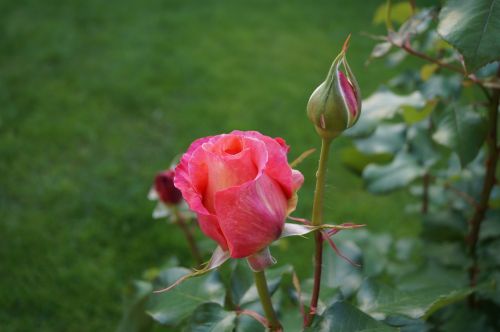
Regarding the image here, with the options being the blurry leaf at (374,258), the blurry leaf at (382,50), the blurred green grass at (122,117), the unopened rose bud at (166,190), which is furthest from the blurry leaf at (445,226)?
the blurred green grass at (122,117)

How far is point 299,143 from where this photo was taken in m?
2.69

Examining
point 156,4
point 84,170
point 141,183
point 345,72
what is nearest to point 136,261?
point 141,183

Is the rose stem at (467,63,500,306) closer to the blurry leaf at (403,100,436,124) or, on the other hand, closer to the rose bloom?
the blurry leaf at (403,100,436,124)

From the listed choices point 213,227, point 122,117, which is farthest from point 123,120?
point 213,227

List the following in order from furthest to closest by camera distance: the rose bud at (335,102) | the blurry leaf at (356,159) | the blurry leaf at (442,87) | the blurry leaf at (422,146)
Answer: the blurry leaf at (356,159)
the blurry leaf at (422,146)
the blurry leaf at (442,87)
the rose bud at (335,102)

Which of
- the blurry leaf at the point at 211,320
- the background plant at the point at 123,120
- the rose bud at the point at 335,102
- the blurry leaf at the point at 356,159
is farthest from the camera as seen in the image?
the background plant at the point at 123,120

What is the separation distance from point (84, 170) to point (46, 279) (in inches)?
27.5

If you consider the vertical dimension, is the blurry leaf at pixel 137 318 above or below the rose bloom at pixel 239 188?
below

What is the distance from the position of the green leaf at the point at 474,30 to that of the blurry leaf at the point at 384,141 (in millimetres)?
546

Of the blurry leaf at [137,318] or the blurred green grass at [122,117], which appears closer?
the blurry leaf at [137,318]

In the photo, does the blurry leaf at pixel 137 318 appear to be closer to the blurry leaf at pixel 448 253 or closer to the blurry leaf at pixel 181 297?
the blurry leaf at pixel 181 297

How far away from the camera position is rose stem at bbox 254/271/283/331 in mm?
583

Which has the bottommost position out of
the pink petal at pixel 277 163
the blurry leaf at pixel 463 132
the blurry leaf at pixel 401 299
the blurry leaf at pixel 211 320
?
the blurry leaf at pixel 401 299

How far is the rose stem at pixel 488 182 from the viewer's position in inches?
31.2
